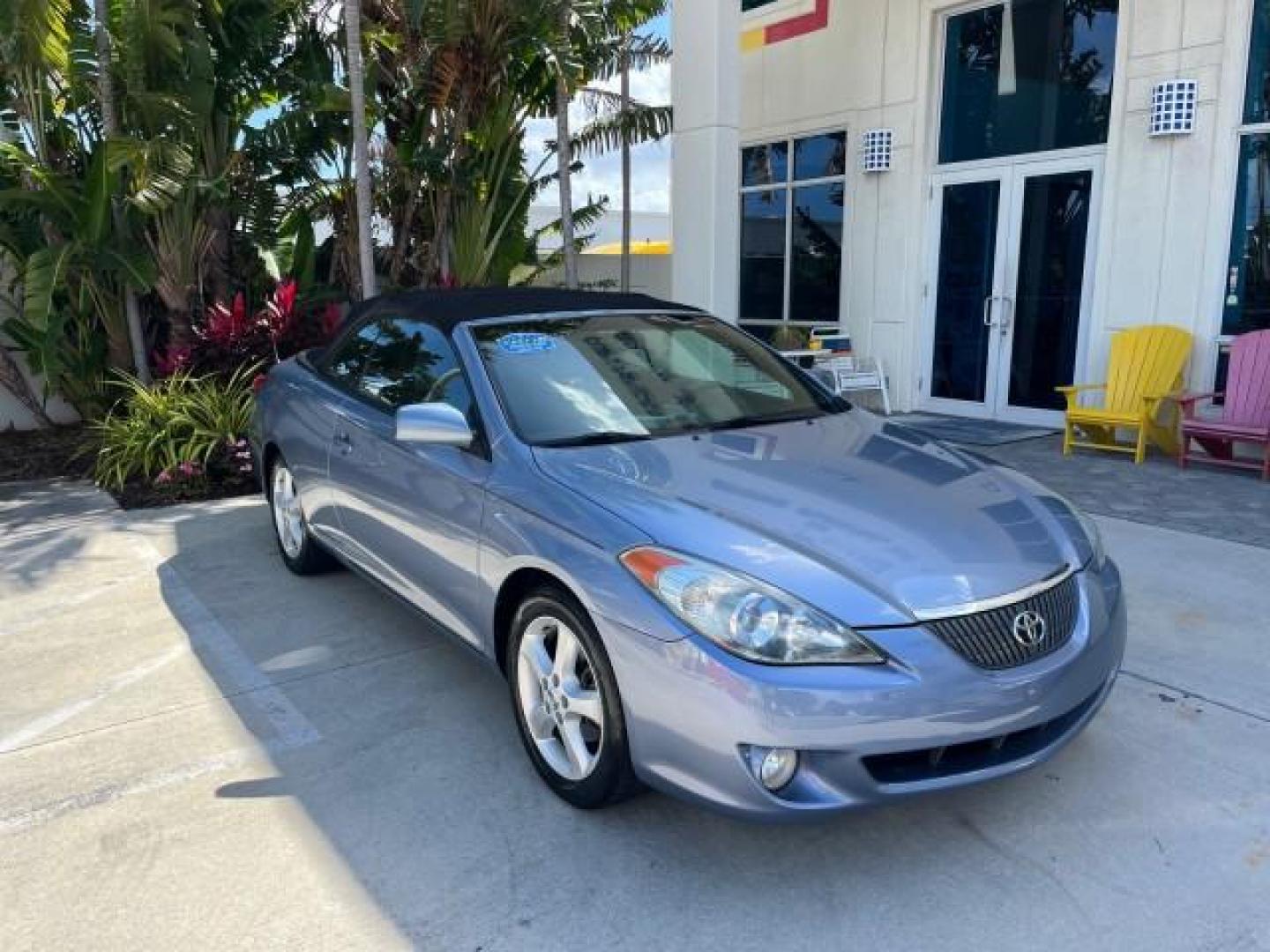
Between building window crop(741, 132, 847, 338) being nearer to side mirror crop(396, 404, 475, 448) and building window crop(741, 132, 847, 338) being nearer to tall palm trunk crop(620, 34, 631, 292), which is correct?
tall palm trunk crop(620, 34, 631, 292)

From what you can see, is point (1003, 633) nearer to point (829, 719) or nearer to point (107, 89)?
point (829, 719)

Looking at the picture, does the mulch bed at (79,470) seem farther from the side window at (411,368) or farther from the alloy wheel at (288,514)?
the side window at (411,368)

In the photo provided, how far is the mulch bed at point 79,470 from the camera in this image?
22.9ft

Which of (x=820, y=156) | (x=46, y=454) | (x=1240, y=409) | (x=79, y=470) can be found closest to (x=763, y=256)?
(x=820, y=156)

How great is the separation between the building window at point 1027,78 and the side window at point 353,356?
6770mm

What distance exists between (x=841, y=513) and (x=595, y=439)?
3.03 ft

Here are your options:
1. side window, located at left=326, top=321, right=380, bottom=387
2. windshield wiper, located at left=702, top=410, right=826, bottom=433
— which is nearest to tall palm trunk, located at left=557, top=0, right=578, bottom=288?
side window, located at left=326, top=321, right=380, bottom=387

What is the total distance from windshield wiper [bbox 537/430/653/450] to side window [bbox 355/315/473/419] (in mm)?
380

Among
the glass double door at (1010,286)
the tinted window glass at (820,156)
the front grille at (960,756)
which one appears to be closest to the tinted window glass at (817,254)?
the tinted window glass at (820,156)

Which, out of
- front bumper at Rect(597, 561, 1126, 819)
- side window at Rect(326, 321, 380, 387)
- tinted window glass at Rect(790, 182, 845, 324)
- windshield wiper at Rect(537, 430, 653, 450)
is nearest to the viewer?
front bumper at Rect(597, 561, 1126, 819)

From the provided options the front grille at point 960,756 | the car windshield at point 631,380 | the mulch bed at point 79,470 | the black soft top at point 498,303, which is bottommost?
the mulch bed at point 79,470

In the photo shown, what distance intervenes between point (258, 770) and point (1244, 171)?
7984 millimetres

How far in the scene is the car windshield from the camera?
11.2 feet

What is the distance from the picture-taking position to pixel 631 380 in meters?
3.71
